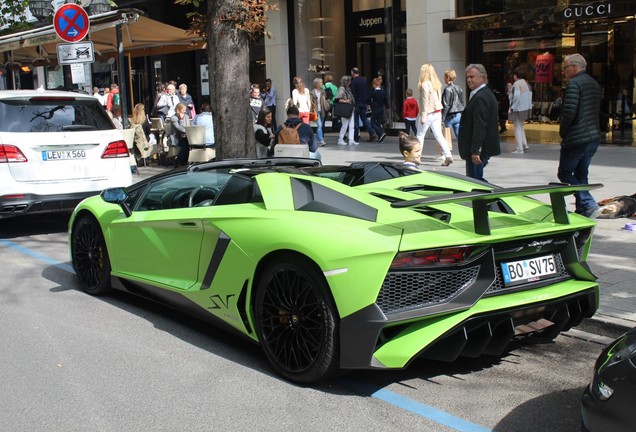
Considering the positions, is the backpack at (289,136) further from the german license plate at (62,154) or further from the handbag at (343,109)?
the handbag at (343,109)

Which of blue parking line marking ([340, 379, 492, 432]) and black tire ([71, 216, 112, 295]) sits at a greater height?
black tire ([71, 216, 112, 295])

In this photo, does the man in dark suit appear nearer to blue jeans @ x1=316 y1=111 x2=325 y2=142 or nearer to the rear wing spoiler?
the rear wing spoiler

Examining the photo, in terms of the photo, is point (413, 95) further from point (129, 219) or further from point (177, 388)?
point (177, 388)

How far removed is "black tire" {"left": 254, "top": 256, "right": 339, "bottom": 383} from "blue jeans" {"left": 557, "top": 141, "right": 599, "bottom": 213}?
16.7 ft

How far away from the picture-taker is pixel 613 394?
3.07m

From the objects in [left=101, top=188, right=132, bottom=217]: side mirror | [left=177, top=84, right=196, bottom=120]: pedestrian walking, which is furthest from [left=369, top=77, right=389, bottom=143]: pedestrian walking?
[left=101, top=188, right=132, bottom=217]: side mirror

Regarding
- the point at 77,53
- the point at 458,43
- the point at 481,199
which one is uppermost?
the point at 458,43

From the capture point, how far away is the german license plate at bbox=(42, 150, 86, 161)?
9669 millimetres

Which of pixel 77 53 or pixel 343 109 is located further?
pixel 343 109

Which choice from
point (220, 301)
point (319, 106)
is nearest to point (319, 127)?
point (319, 106)

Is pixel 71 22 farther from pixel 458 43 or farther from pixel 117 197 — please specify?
pixel 458 43

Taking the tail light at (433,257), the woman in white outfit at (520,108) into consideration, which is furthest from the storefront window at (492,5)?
the tail light at (433,257)

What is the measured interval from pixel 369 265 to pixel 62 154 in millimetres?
6767

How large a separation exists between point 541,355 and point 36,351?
11.3 feet
